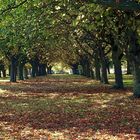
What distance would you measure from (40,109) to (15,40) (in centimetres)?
1555

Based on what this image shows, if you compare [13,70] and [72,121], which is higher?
[13,70]

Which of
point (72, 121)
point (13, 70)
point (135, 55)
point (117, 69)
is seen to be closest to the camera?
point (72, 121)

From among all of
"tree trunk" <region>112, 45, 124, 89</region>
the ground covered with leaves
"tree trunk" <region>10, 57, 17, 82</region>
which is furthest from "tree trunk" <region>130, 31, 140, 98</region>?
"tree trunk" <region>10, 57, 17, 82</region>

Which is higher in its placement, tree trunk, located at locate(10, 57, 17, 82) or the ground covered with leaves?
tree trunk, located at locate(10, 57, 17, 82)

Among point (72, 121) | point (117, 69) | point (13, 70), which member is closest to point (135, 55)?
point (117, 69)

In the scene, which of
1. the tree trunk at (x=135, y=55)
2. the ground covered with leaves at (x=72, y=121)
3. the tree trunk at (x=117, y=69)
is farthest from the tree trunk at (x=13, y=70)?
the ground covered with leaves at (x=72, y=121)

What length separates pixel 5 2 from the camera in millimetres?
22266

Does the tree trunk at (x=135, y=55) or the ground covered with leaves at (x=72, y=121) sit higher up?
the tree trunk at (x=135, y=55)

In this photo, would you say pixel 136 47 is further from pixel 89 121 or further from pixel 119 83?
pixel 89 121

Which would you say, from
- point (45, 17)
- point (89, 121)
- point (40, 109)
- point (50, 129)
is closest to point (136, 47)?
point (45, 17)

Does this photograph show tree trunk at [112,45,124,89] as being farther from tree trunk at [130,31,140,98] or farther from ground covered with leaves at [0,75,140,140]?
ground covered with leaves at [0,75,140,140]

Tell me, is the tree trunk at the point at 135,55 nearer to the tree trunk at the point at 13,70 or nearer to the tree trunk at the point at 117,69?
the tree trunk at the point at 117,69

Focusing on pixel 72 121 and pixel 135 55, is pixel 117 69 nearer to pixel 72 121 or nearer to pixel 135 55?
pixel 135 55

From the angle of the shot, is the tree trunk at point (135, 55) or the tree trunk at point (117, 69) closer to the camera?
the tree trunk at point (135, 55)
